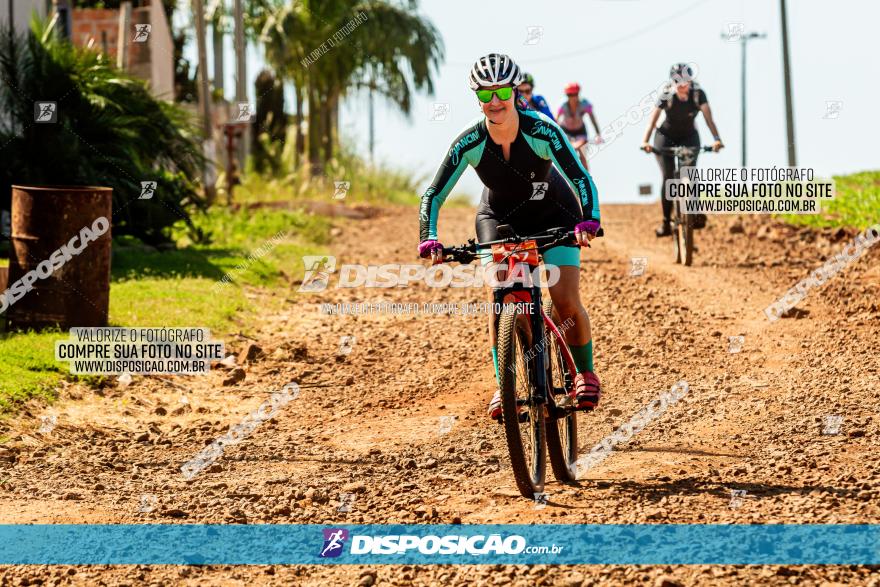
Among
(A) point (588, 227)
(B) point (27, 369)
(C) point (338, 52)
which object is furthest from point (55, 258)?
(C) point (338, 52)

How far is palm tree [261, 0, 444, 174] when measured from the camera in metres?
38.6

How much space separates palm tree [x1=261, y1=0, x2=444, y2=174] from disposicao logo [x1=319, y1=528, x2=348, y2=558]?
31809 mm

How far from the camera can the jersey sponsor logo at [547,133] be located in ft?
21.8

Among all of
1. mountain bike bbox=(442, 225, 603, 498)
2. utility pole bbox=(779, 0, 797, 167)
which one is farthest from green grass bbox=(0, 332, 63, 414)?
utility pole bbox=(779, 0, 797, 167)

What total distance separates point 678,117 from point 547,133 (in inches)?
333

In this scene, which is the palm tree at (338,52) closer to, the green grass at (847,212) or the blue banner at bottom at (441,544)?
the green grass at (847,212)

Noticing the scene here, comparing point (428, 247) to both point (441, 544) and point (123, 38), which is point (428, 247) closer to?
point (441, 544)

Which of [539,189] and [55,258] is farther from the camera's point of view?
[55,258]

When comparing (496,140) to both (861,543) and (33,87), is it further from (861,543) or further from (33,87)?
(33,87)

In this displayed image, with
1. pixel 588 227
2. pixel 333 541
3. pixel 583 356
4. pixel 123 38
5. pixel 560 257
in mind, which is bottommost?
pixel 333 541

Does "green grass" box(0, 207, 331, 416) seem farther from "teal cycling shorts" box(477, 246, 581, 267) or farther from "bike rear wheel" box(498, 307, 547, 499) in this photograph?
"teal cycling shorts" box(477, 246, 581, 267)

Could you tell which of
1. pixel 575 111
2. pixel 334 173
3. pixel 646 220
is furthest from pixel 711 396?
pixel 334 173

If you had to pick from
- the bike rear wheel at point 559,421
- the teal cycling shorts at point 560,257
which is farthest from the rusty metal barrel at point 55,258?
the bike rear wheel at point 559,421

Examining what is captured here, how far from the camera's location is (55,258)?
1069 cm
